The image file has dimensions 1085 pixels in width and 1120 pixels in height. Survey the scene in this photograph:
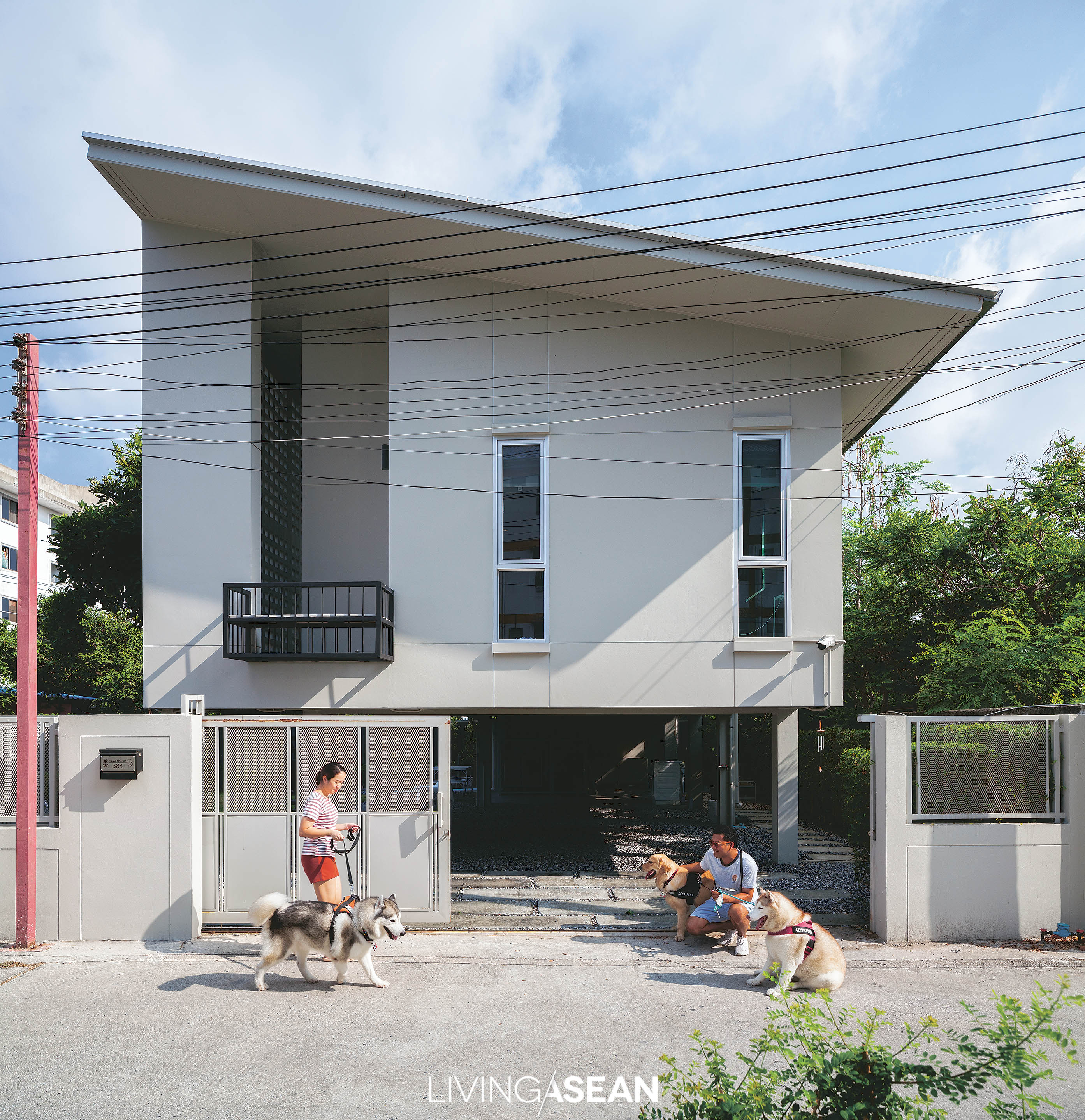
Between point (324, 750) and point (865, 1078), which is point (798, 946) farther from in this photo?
point (324, 750)

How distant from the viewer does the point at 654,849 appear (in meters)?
12.2

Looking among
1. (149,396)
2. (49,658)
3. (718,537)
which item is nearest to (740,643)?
(718,537)

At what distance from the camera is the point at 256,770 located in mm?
7672

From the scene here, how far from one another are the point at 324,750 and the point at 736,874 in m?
3.86

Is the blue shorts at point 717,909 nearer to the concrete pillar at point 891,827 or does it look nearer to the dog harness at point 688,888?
the dog harness at point 688,888

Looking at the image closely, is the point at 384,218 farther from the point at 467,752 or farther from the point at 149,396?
the point at 467,752

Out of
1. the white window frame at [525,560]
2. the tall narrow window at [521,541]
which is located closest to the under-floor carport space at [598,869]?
the white window frame at [525,560]

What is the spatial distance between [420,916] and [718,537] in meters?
5.22

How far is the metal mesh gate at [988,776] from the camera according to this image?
716 cm

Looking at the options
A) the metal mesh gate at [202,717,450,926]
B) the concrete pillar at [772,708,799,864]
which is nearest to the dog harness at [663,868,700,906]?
the metal mesh gate at [202,717,450,926]

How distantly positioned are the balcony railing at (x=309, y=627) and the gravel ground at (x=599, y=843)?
307cm

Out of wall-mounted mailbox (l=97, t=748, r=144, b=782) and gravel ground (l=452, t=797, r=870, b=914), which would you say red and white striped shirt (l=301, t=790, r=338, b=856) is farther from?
gravel ground (l=452, t=797, r=870, b=914)

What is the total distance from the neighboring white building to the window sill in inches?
1278

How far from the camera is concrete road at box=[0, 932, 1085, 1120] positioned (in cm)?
433
